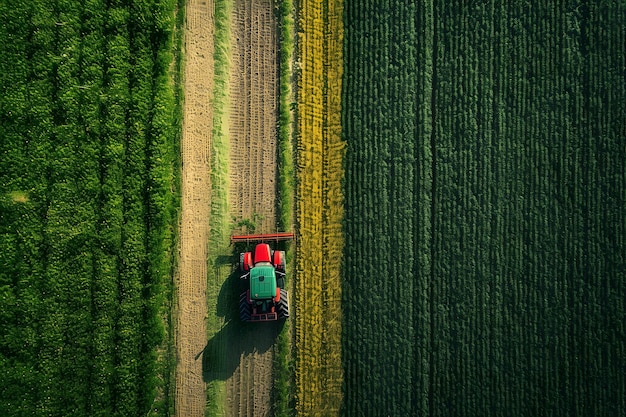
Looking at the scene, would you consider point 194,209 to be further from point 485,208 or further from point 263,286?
point 485,208

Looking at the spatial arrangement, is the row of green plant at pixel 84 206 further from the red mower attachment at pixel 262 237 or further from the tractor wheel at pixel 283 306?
the tractor wheel at pixel 283 306

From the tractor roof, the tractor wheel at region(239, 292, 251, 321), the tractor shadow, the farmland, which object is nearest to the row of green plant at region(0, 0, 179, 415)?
the farmland

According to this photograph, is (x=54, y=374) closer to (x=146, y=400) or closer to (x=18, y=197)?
(x=146, y=400)

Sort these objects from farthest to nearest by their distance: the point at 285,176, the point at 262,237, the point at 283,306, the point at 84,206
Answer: the point at 285,176 → the point at 262,237 → the point at 283,306 → the point at 84,206

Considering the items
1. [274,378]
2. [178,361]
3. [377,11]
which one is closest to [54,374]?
[178,361]

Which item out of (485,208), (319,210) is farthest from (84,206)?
(485,208)

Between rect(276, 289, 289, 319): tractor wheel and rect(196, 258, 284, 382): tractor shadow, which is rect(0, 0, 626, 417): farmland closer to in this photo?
rect(196, 258, 284, 382): tractor shadow
